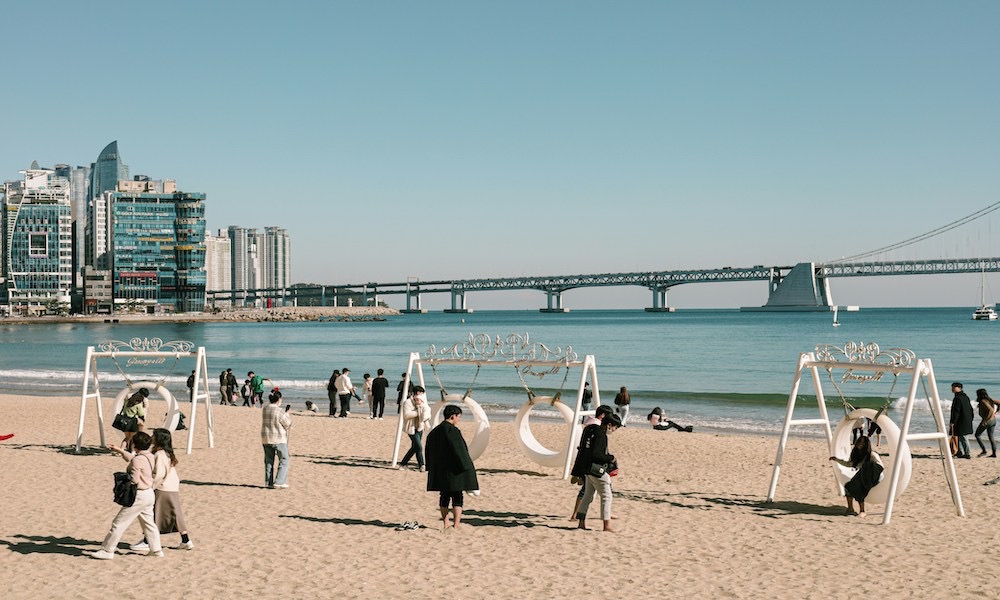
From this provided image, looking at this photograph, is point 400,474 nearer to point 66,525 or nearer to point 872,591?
point 66,525

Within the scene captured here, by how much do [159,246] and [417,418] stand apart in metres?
161

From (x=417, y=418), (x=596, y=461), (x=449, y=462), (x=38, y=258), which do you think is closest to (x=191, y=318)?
(x=38, y=258)

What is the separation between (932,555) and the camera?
8.16m

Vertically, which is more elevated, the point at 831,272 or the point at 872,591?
the point at 831,272

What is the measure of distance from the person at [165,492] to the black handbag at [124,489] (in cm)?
21

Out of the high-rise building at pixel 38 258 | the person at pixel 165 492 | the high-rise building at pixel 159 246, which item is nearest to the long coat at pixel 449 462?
the person at pixel 165 492

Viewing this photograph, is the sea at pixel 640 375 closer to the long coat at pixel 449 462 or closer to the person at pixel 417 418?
the person at pixel 417 418

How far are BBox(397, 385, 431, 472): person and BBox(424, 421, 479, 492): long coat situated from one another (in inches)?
147

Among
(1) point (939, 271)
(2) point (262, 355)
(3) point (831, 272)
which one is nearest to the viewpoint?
(2) point (262, 355)

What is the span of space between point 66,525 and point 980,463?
12486 mm

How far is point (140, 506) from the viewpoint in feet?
24.9

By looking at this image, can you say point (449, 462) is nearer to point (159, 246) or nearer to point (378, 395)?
point (378, 395)

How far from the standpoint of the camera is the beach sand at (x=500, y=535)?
7223mm

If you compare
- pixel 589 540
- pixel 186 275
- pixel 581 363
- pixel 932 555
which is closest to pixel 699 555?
pixel 589 540
